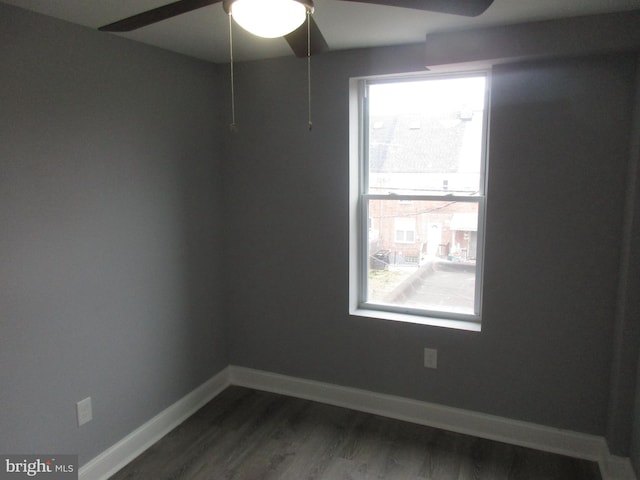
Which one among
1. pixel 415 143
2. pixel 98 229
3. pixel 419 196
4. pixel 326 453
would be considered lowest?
pixel 326 453

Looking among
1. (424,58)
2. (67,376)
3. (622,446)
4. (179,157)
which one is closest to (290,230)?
(179,157)

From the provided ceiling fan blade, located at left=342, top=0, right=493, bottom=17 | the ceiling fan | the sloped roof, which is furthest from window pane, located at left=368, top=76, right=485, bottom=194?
ceiling fan blade, located at left=342, top=0, right=493, bottom=17

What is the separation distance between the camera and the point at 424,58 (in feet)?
8.48

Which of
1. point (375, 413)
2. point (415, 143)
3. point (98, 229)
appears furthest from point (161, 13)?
point (375, 413)

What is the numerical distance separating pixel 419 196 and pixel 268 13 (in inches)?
72.7

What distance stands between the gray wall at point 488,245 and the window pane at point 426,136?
0.65ft

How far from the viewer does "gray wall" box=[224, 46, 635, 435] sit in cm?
237

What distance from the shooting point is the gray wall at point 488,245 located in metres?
2.37

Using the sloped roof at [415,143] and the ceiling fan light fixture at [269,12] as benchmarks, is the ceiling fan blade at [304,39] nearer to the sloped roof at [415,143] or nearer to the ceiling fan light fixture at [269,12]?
the ceiling fan light fixture at [269,12]

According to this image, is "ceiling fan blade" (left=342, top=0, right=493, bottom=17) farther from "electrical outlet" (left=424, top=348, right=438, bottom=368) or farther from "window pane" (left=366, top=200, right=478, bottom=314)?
"electrical outlet" (left=424, top=348, right=438, bottom=368)

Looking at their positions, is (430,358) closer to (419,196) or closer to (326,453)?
(326,453)

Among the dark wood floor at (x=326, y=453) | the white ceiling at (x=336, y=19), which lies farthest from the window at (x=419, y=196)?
the dark wood floor at (x=326, y=453)

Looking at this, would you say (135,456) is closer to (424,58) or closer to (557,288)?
(557,288)

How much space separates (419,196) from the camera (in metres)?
2.86
